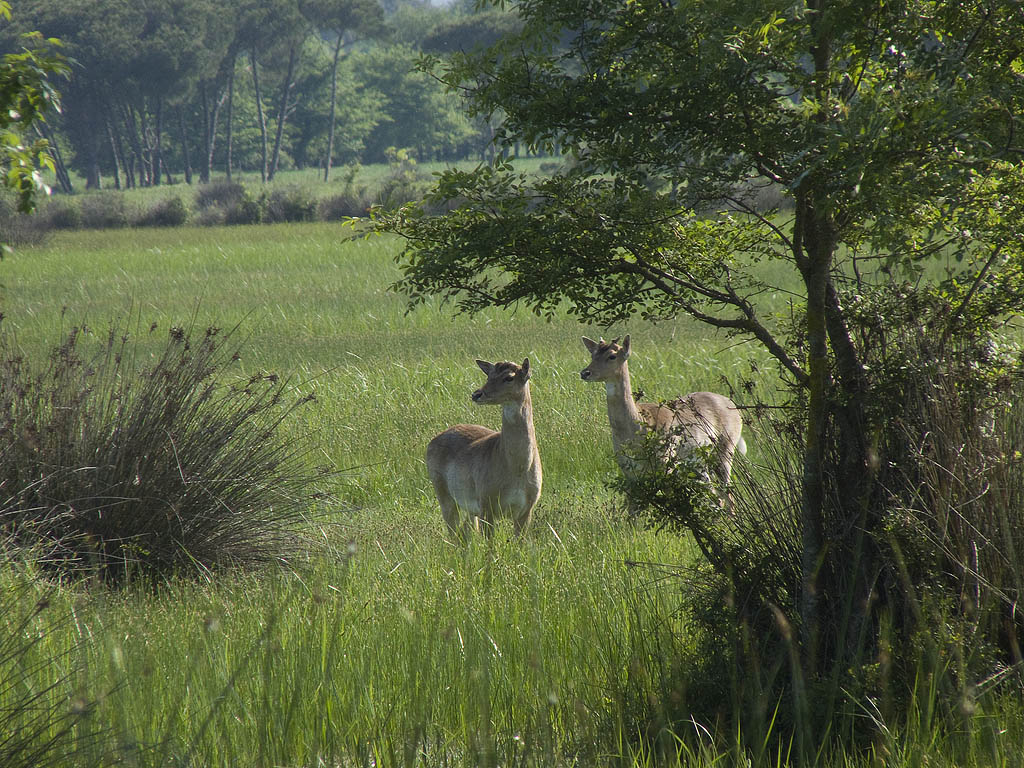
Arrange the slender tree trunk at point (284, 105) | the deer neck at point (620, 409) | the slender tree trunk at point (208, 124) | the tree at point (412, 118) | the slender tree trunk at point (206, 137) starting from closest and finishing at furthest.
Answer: the deer neck at point (620, 409) < the slender tree trunk at point (206, 137) < the slender tree trunk at point (208, 124) < the slender tree trunk at point (284, 105) < the tree at point (412, 118)

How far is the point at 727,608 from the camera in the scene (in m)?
4.18

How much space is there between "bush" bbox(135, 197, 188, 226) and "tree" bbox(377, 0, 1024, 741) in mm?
41079

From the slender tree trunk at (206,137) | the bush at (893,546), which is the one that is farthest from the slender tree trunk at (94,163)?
the bush at (893,546)

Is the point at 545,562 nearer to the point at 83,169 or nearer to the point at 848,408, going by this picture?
the point at 848,408

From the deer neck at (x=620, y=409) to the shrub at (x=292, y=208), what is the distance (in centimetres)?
3731

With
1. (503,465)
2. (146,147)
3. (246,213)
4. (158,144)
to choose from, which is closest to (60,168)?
(146,147)

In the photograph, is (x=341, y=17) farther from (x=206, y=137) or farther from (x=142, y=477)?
(x=142, y=477)

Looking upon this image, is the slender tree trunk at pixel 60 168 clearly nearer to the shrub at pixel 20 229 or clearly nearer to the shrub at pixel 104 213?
the shrub at pixel 104 213

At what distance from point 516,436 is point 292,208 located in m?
38.7

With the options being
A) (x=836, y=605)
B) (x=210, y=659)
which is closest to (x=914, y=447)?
(x=836, y=605)

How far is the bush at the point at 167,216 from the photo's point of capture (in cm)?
4272

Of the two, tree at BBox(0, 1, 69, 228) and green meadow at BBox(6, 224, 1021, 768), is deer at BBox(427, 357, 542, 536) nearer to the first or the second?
green meadow at BBox(6, 224, 1021, 768)

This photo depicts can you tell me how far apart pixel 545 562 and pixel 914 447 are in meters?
2.54

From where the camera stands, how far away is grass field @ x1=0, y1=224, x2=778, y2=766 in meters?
3.69
